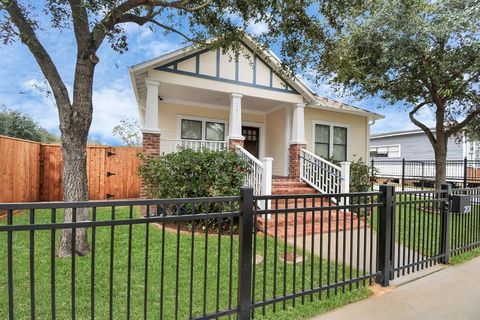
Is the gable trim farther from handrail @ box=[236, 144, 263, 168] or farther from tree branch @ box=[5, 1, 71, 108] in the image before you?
tree branch @ box=[5, 1, 71, 108]

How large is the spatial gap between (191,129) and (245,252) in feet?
27.6

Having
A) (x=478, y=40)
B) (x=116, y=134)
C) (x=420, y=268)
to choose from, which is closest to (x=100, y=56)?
(x=420, y=268)

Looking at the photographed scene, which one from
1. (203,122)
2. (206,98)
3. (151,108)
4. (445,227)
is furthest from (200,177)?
(445,227)

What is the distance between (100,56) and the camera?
526cm

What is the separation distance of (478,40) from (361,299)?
7868 mm

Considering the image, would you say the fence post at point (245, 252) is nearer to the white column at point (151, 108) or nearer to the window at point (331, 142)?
the white column at point (151, 108)

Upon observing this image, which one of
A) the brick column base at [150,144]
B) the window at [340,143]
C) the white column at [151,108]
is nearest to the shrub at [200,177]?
the brick column base at [150,144]

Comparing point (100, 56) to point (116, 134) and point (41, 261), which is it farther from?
point (116, 134)

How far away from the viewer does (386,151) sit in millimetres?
23781

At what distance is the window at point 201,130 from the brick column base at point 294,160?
271cm

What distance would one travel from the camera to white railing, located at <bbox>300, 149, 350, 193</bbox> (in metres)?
8.39

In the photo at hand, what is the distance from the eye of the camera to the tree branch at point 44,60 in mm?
4586

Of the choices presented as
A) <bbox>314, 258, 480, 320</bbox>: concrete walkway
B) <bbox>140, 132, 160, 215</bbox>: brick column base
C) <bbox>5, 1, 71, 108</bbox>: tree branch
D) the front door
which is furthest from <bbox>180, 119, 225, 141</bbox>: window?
<bbox>314, 258, 480, 320</bbox>: concrete walkway

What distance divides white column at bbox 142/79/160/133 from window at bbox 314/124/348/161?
6.59 metres
